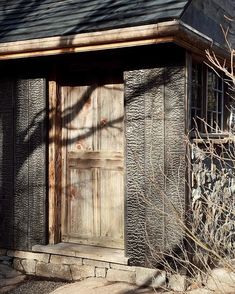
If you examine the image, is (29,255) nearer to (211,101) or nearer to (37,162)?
(37,162)

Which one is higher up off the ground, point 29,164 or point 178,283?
point 29,164

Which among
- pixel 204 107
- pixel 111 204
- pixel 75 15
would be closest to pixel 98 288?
pixel 111 204

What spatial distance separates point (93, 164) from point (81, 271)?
1347 mm

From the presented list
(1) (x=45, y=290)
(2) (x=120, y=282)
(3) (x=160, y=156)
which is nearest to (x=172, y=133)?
(3) (x=160, y=156)

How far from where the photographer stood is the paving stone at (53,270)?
19.8ft

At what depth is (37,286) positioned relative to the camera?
19.0ft

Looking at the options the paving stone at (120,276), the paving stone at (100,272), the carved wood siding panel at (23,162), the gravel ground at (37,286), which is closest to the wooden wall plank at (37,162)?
the carved wood siding panel at (23,162)

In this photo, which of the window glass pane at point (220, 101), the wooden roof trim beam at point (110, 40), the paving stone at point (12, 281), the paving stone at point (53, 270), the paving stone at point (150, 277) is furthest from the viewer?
the window glass pane at point (220, 101)

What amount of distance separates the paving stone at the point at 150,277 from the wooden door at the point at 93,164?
59cm

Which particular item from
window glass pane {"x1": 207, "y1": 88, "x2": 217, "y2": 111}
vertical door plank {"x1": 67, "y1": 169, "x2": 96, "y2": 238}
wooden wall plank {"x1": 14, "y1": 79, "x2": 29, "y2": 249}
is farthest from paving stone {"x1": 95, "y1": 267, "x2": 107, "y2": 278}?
window glass pane {"x1": 207, "y1": 88, "x2": 217, "y2": 111}

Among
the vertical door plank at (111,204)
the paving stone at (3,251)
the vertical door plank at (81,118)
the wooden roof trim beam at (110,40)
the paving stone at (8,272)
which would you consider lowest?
the paving stone at (8,272)

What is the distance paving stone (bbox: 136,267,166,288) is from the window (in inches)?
67.7

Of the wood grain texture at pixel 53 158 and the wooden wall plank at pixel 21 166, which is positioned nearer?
the wood grain texture at pixel 53 158

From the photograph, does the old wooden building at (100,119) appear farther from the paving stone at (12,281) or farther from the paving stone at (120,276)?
the paving stone at (12,281)
